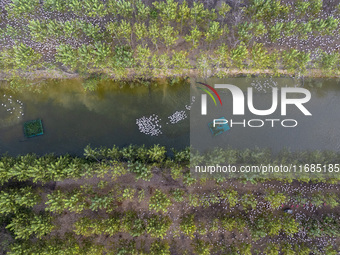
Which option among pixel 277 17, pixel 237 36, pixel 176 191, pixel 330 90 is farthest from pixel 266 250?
pixel 277 17

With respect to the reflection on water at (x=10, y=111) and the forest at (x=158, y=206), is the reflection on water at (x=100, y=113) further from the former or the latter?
the forest at (x=158, y=206)

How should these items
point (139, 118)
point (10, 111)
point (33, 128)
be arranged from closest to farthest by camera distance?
point (33, 128)
point (10, 111)
point (139, 118)

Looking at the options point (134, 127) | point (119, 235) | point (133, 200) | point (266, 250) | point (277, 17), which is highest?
point (277, 17)

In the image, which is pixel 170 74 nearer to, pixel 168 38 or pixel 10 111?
pixel 168 38

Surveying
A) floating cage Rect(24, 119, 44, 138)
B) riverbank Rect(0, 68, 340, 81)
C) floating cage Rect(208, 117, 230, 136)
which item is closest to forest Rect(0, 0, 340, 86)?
riverbank Rect(0, 68, 340, 81)

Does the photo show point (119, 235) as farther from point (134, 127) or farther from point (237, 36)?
point (237, 36)

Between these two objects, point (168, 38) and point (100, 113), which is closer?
point (168, 38)

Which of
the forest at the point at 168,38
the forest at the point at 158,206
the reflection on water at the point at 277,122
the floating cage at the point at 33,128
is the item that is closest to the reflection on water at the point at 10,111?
the floating cage at the point at 33,128

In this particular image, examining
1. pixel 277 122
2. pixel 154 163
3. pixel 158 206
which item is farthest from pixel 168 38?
pixel 158 206
